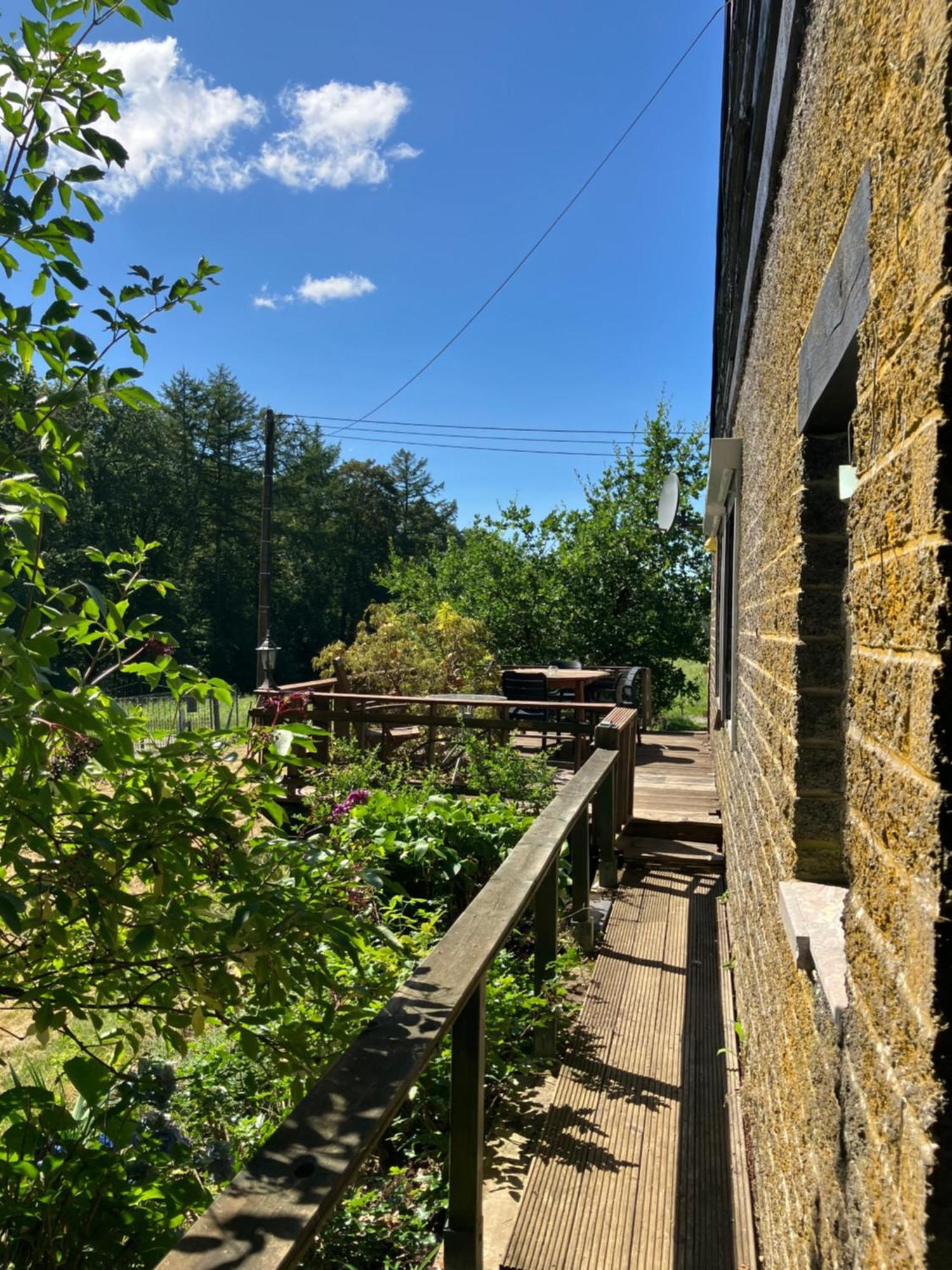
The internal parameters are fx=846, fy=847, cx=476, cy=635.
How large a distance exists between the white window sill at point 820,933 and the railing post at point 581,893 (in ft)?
7.04

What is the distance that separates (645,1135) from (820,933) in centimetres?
148

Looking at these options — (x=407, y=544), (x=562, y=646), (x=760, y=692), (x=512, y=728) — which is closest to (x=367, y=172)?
(x=407, y=544)

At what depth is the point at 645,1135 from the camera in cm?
245

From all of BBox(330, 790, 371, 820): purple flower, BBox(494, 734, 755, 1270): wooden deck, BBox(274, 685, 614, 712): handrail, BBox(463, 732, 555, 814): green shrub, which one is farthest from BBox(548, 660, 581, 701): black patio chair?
BBox(494, 734, 755, 1270): wooden deck

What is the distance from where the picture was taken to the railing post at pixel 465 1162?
1810 mm

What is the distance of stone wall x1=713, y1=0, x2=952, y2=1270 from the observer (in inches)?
26.7

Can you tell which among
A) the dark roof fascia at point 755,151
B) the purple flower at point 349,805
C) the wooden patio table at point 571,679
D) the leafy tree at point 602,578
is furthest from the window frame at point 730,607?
the leafy tree at point 602,578

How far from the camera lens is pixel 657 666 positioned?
17.1 m

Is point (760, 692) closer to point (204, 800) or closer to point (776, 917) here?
point (776, 917)

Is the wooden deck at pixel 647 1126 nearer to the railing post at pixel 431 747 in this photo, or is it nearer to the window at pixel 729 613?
the window at pixel 729 613

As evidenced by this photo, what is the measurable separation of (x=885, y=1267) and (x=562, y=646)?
51.5 ft

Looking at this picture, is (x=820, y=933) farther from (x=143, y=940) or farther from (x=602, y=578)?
(x=602, y=578)

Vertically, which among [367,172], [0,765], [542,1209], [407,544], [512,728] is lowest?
[542,1209]

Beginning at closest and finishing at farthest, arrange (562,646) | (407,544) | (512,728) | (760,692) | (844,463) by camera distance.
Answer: (844,463) → (760,692) → (512,728) → (562,646) → (407,544)
